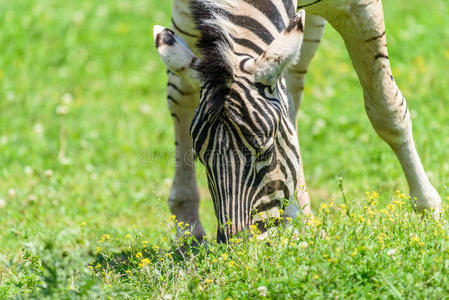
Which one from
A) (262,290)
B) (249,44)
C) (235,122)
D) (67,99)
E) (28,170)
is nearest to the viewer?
(262,290)

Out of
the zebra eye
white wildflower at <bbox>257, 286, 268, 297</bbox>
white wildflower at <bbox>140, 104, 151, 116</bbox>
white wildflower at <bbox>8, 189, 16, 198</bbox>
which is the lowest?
white wildflower at <bbox>257, 286, 268, 297</bbox>

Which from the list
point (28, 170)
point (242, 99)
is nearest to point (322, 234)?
point (242, 99)

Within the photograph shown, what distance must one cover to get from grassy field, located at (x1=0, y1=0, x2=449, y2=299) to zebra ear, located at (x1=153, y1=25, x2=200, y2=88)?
3.29ft

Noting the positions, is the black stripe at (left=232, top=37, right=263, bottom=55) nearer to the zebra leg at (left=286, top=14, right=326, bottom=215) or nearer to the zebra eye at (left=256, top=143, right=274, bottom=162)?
the zebra eye at (left=256, top=143, right=274, bottom=162)

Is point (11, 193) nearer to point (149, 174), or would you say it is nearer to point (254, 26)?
point (149, 174)

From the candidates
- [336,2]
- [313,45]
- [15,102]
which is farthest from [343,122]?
[15,102]

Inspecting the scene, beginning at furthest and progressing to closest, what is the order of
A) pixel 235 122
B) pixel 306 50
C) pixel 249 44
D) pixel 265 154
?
1. pixel 306 50
2. pixel 249 44
3. pixel 265 154
4. pixel 235 122

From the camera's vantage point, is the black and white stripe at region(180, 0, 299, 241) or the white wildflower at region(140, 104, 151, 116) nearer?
the black and white stripe at region(180, 0, 299, 241)

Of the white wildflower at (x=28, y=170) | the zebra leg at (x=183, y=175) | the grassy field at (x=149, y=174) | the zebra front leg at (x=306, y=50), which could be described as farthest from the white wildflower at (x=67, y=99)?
the zebra front leg at (x=306, y=50)

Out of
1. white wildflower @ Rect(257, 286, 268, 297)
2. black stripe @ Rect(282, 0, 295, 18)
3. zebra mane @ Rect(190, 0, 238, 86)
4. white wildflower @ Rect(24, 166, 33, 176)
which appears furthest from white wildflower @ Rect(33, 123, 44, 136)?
white wildflower @ Rect(257, 286, 268, 297)

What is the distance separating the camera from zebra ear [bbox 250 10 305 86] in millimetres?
3688

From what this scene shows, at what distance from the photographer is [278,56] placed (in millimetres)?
3680

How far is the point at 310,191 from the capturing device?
23.7 feet

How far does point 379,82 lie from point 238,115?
2.07 meters
